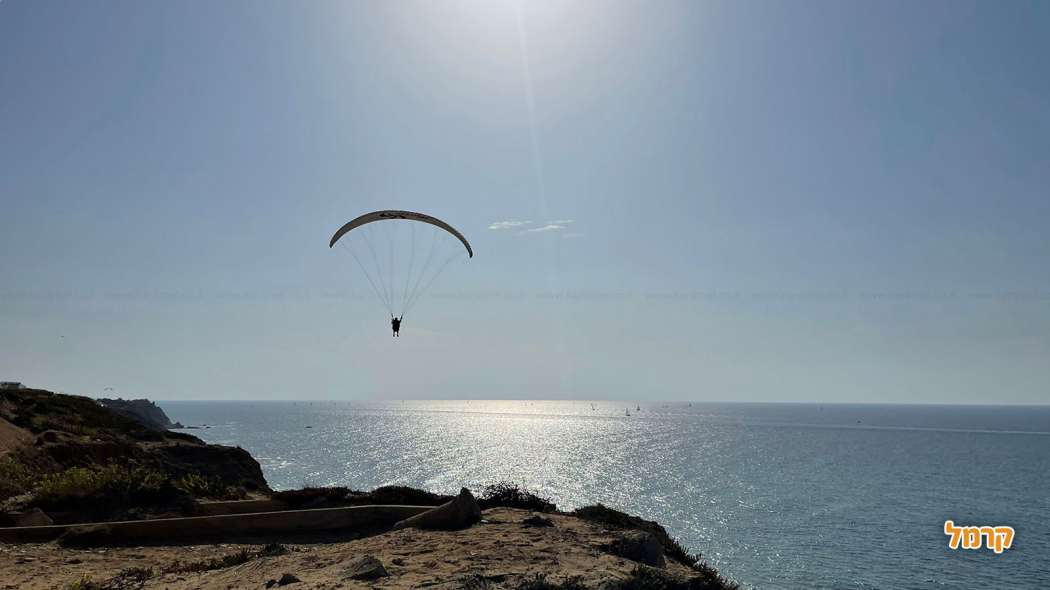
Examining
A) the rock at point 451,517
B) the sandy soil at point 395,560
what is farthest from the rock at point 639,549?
the rock at point 451,517

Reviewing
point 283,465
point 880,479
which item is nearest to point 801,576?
point 880,479

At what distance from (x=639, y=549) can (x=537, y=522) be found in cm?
250

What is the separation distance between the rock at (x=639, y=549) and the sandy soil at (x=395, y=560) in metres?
0.32

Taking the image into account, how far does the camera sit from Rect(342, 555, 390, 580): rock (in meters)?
9.22

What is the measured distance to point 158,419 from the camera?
164875 millimetres

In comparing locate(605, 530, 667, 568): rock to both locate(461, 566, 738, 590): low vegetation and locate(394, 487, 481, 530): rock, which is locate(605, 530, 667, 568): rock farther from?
locate(394, 487, 481, 530): rock

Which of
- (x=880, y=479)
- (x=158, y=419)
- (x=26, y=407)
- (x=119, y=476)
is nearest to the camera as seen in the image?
(x=119, y=476)

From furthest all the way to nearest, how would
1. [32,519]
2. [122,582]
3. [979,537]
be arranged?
[979,537] < [32,519] < [122,582]

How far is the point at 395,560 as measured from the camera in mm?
10344

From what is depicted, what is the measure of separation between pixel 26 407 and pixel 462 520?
3036cm

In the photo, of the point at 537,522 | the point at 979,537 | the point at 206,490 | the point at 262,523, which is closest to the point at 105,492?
the point at 206,490

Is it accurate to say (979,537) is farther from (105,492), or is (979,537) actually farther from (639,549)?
(105,492)

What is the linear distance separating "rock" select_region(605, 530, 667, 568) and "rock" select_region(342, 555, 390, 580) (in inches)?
162

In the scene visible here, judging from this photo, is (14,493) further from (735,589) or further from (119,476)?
(735,589)
